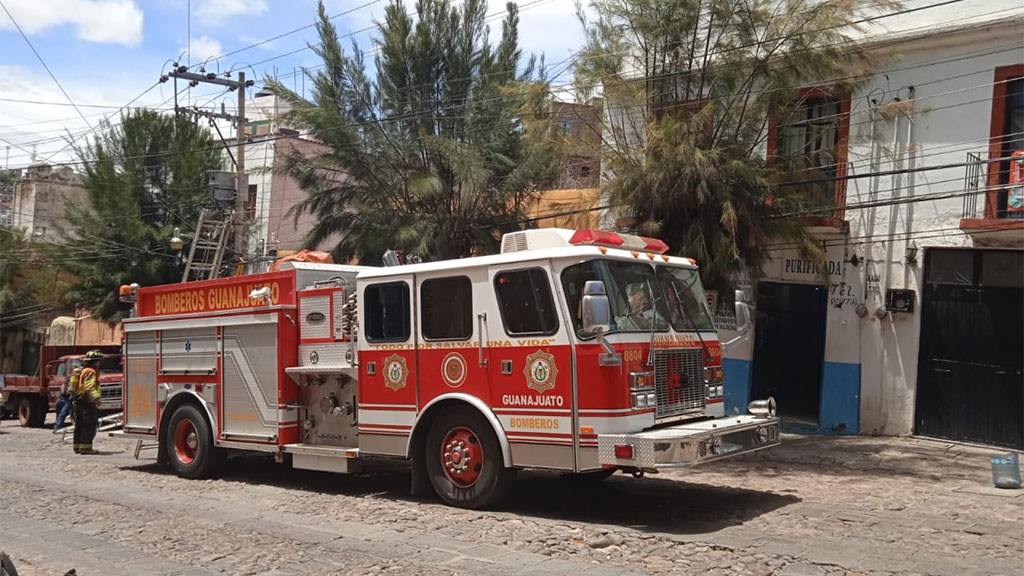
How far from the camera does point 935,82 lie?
14.8 metres

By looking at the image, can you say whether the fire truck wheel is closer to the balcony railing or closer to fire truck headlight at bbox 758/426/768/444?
fire truck headlight at bbox 758/426/768/444

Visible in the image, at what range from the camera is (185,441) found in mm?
11992

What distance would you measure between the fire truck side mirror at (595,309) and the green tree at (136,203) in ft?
80.7

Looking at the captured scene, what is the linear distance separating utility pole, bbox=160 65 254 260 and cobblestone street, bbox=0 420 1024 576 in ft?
45.4

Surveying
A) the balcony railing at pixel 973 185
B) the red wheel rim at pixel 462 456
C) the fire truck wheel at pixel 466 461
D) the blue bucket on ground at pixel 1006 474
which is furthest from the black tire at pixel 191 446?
the balcony railing at pixel 973 185

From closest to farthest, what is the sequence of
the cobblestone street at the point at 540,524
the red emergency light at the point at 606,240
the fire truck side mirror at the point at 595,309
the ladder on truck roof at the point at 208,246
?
the cobblestone street at the point at 540,524
the fire truck side mirror at the point at 595,309
the red emergency light at the point at 606,240
the ladder on truck roof at the point at 208,246

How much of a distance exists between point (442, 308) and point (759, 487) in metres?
4.26

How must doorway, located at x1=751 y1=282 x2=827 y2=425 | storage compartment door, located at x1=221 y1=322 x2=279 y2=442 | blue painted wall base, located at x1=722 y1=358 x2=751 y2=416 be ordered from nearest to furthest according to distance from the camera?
1. storage compartment door, located at x1=221 y1=322 x2=279 y2=442
2. doorway, located at x1=751 y1=282 x2=827 y2=425
3. blue painted wall base, located at x1=722 y1=358 x2=751 y2=416

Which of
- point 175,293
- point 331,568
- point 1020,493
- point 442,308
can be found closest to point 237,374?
point 175,293

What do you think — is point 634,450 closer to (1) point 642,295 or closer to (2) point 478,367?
(1) point 642,295

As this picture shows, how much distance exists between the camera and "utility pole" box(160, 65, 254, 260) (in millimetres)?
25375

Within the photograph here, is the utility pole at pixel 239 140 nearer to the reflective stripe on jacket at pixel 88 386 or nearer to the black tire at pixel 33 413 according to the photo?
the black tire at pixel 33 413

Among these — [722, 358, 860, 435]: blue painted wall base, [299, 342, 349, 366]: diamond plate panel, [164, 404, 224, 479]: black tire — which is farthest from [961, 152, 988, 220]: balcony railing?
[164, 404, 224, 479]: black tire

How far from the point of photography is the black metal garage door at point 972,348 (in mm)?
14086
